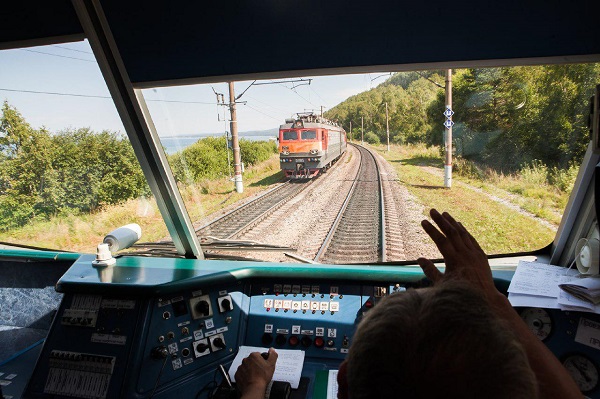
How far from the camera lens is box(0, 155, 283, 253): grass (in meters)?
2.53

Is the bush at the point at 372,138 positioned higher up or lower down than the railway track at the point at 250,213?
higher up

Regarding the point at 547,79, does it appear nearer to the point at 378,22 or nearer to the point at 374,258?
the point at 378,22

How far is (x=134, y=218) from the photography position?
8.31 ft

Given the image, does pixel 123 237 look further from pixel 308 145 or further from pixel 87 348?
pixel 308 145

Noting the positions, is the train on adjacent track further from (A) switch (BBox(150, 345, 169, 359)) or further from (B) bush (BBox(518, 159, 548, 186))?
(A) switch (BBox(150, 345, 169, 359))

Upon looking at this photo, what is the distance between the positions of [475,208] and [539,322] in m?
0.69

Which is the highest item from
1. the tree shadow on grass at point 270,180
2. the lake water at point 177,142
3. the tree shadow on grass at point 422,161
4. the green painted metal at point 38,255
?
the lake water at point 177,142

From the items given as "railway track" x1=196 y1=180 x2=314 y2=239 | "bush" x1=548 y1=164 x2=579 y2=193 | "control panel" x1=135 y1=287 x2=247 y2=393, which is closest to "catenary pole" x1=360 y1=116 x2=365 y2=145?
"railway track" x1=196 y1=180 x2=314 y2=239

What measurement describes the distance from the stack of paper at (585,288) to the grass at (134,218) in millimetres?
1838

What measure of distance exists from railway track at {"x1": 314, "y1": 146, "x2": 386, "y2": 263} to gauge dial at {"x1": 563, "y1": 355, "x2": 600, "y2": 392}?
1025 millimetres

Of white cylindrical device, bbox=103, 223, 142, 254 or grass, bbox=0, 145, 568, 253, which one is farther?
white cylindrical device, bbox=103, 223, 142, 254

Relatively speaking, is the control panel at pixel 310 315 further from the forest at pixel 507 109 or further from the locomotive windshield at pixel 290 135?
the locomotive windshield at pixel 290 135

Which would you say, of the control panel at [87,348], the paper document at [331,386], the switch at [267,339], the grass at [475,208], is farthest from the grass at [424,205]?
the paper document at [331,386]

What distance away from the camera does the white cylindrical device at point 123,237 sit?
2.35 m
